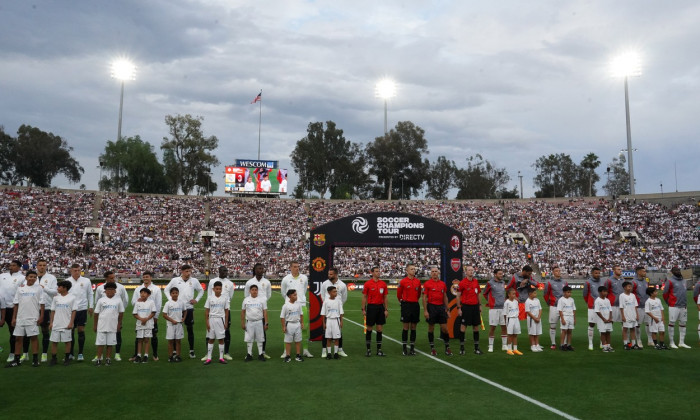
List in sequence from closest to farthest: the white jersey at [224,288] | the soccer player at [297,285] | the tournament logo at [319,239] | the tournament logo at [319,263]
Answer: the white jersey at [224,288] < the soccer player at [297,285] < the tournament logo at [319,263] < the tournament logo at [319,239]

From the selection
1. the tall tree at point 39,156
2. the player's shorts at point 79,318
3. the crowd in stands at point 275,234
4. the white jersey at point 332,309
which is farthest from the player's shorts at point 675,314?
the tall tree at point 39,156

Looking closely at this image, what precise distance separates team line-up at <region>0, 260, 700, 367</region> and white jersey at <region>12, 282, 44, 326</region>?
23mm

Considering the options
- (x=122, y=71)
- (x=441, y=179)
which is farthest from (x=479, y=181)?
(x=122, y=71)

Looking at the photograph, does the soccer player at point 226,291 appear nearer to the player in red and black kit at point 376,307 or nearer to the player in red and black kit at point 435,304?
the player in red and black kit at point 376,307

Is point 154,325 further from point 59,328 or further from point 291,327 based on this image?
point 291,327

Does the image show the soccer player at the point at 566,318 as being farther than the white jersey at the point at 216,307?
Yes

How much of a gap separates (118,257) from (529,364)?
44.5 m

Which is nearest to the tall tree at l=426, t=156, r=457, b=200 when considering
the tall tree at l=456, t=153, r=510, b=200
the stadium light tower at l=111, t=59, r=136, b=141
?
the tall tree at l=456, t=153, r=510, b=200

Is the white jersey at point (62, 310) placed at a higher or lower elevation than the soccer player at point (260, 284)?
lower

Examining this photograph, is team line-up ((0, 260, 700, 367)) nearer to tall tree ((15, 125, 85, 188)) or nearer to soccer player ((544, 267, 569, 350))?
soccer player ((544, 267, 569, 350))

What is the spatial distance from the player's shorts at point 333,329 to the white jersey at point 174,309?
352 centimetres

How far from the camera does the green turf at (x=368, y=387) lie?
7.86 m

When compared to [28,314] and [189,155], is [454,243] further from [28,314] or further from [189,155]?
[189,155]

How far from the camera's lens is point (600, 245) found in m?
53.4
